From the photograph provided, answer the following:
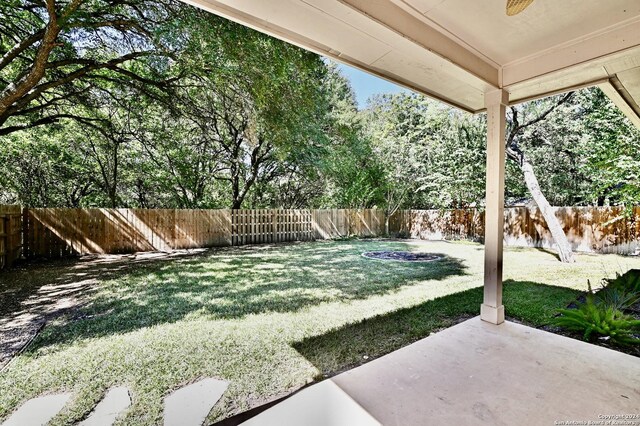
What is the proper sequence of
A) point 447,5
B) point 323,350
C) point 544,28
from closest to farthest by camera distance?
point 447,5 → point 544,28 → point 323,350

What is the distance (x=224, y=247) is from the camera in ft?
28.8

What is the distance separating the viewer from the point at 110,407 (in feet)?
5.51

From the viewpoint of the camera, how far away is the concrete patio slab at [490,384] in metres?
1.53

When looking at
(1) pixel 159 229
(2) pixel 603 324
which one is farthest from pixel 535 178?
(1) pixel 159 229

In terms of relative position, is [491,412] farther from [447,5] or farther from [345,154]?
[345,154]

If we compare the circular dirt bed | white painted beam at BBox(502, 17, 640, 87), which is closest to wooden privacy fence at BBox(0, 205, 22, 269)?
the circular dirt bed

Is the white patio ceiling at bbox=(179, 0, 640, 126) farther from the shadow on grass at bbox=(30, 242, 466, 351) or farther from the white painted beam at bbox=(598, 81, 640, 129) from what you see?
the shadow on grass at bbox=(30, 242, 466, 351)

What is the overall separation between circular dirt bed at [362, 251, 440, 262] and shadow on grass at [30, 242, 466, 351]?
36 cm

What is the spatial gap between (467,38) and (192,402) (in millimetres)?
3146

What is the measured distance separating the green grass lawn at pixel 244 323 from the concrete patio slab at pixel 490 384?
29 centimetres

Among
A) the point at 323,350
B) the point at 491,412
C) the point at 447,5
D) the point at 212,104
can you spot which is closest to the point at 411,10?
the point at 447,5

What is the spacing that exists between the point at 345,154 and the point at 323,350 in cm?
923

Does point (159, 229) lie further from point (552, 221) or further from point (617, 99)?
point (552, 221)

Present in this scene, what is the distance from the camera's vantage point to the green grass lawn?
75.7 inches
